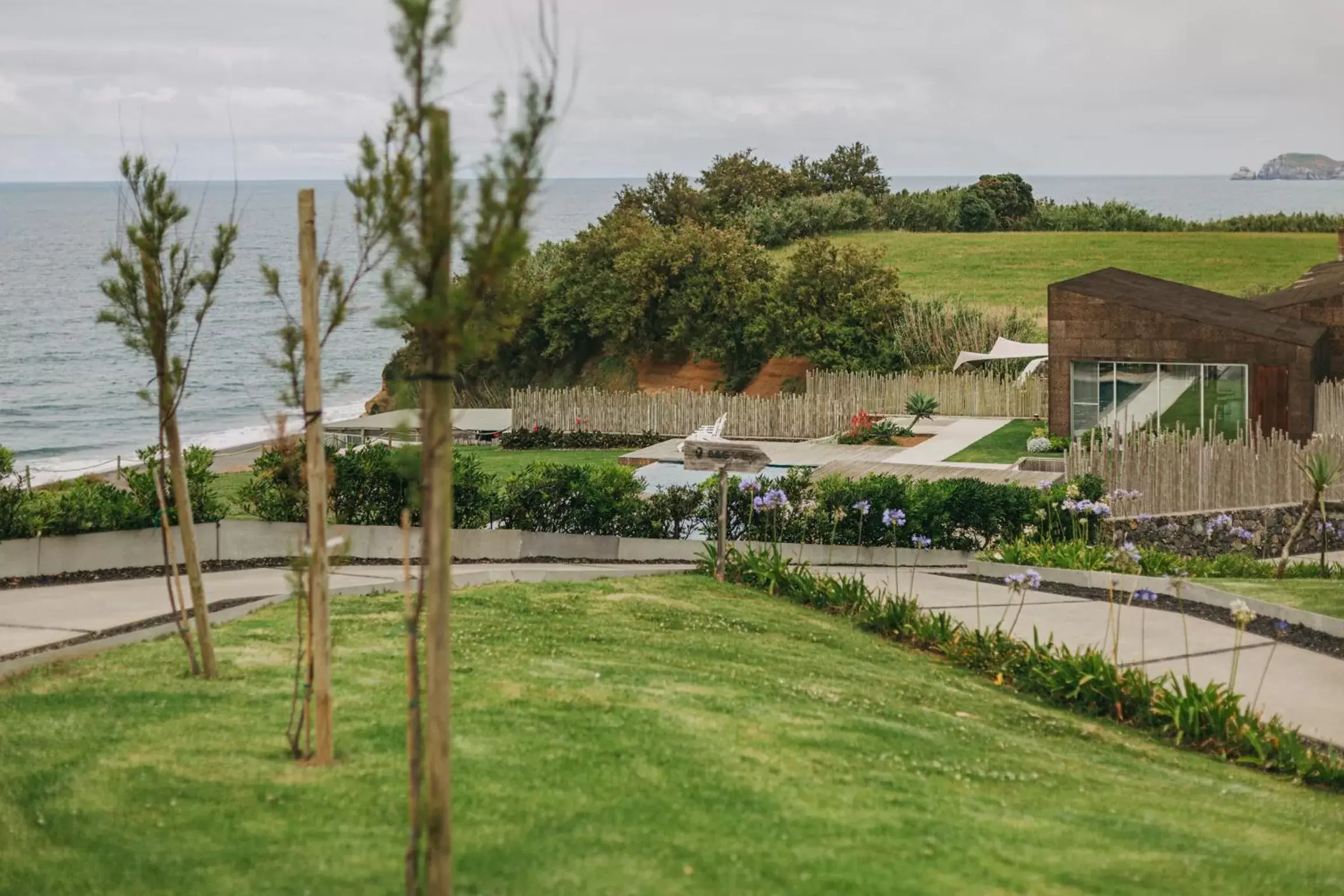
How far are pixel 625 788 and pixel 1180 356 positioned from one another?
748 inches

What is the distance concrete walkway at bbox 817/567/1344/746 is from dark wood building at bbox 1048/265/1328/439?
412 inches

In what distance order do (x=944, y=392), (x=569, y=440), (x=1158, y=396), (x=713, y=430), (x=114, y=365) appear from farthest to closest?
(x=114, y=365) → (x=944, y=392) → (x=569, y=440) → (x=713, y=430) → (x=1158, y=396)

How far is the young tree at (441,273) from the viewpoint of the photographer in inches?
161

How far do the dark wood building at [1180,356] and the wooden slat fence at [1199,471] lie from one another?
13.5 feet

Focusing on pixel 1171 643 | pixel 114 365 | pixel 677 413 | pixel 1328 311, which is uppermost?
pixel 114 365

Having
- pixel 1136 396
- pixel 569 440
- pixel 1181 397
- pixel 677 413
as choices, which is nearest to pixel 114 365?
pixel 569 440

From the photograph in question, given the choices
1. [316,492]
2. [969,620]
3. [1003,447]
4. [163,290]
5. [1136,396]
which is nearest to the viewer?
[316,492]

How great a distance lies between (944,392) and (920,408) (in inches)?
59.8

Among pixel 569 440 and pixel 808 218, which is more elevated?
pixel 808 218

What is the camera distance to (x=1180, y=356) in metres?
22.3

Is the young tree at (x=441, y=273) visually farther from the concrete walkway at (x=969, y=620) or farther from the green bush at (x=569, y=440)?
the green bush at (x=569, y=440)

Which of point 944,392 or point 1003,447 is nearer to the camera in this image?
point 1003,447

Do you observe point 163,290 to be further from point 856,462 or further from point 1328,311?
point 1328,311

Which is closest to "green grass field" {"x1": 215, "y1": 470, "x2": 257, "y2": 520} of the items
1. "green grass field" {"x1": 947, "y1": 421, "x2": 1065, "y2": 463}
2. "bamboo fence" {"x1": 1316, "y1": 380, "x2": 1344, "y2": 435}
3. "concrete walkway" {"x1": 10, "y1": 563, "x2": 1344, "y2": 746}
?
"concrete walkway" {"x1": 10, "y1": 563, "x2": 1344, "y2": 746}
